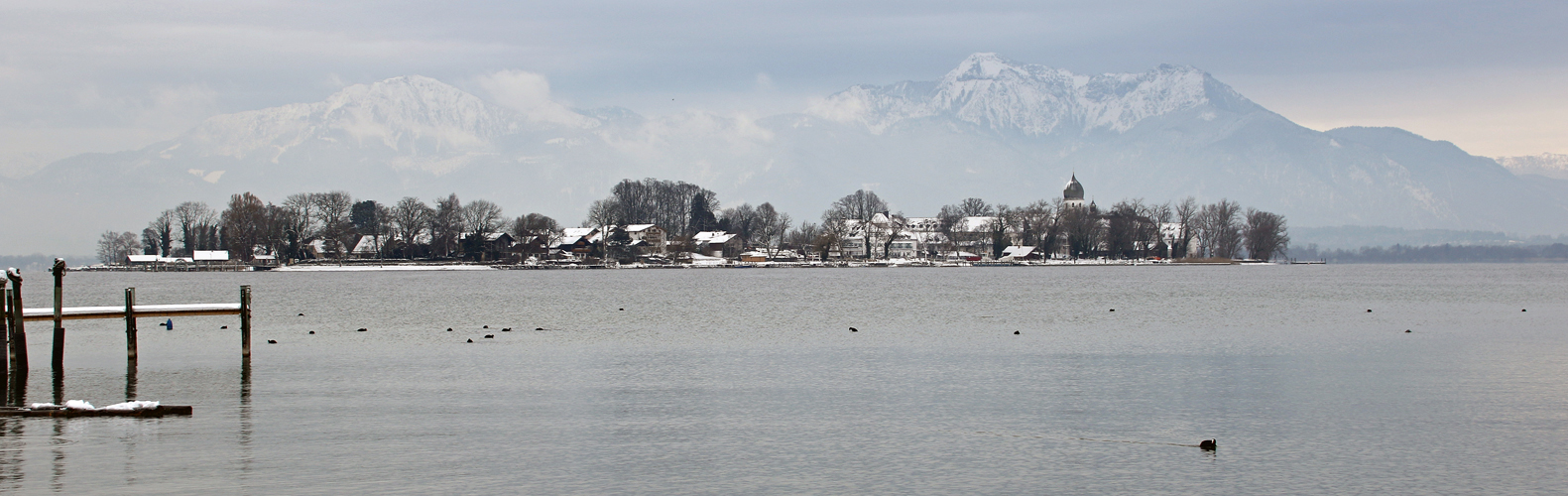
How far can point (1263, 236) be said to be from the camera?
195375mm

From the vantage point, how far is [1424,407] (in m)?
24.0

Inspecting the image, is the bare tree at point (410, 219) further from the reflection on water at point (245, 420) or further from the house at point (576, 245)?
the reflection on water at point (245, 420)

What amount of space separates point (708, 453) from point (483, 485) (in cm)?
Answer: 387

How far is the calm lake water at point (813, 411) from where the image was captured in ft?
56.7

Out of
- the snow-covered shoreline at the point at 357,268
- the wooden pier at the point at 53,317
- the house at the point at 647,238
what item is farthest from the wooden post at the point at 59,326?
the house at the point at 647,238

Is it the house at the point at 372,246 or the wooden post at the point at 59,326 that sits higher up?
the house at the point at 372,246

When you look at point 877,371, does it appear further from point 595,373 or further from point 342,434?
point 342,434

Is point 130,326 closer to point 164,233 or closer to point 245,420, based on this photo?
point 245,420

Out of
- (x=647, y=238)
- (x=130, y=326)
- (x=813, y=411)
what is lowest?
(x=813, y=411)

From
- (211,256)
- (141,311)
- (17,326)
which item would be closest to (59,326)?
(17,326)

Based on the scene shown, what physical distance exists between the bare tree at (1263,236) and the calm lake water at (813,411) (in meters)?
154

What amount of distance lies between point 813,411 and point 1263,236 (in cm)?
18830

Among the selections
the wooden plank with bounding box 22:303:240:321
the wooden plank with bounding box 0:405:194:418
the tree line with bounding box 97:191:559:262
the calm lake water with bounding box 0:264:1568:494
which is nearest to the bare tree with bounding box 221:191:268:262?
the tree line with bounding box 97:191:559:262

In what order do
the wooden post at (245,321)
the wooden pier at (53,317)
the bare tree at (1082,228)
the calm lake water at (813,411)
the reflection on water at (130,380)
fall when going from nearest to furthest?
the calm lake water at (813,411)
the reflection on water at (130,380)
the wooden pier at (53,317)
the wooden post at (245,321)
the bare tree at (1082,228)
